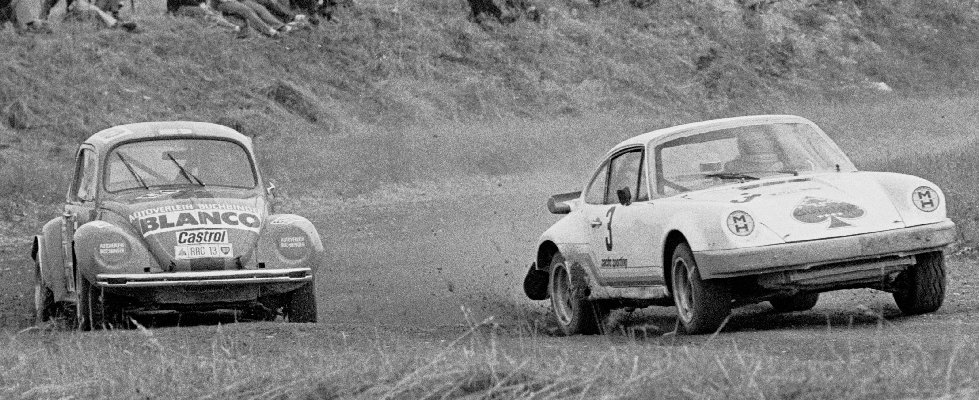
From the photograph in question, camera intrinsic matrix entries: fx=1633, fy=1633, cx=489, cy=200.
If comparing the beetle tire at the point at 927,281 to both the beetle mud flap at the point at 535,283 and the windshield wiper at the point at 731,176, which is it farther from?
the beetle mud flap at the point at 535,283

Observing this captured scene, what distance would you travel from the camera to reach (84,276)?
422 inches

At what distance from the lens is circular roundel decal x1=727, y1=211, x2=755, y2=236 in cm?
877

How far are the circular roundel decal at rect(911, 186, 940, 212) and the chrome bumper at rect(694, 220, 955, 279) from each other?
0.86 feet

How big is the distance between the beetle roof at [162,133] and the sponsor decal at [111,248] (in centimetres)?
144

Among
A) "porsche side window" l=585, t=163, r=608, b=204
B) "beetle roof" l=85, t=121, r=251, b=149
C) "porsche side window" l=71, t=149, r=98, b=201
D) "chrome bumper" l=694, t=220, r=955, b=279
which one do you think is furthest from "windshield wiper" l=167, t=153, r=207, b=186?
"chrome bumper" l=694, t=220, r=955, b=279

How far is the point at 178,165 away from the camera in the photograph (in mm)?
12008

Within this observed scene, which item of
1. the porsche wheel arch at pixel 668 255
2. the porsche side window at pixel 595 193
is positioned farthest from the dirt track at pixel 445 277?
the porsche side window at pixel 595 193

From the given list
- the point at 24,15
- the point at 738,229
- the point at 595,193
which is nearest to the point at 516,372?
the point at 738,229

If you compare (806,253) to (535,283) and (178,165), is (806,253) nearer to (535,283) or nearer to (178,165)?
(535,283)

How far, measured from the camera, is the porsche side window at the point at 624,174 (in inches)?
409

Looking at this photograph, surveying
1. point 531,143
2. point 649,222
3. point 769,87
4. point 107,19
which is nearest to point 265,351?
point 649,222

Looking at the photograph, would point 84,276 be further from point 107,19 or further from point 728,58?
point 728,58

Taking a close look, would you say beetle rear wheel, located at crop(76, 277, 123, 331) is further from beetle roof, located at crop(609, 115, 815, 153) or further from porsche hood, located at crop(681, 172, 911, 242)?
porsche hood, located at crop(681, 172, 911, 242)

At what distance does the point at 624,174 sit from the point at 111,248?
11.1 ft
